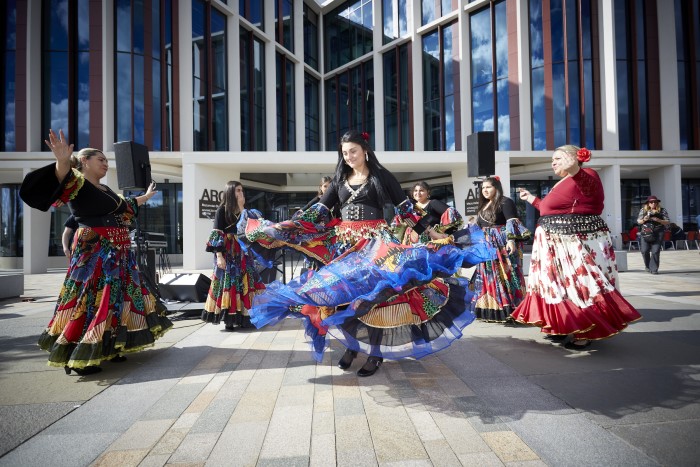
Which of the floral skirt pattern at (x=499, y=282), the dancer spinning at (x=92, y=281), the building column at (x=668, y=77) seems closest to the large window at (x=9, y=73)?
the dancer spinning at (x=92, y=281)

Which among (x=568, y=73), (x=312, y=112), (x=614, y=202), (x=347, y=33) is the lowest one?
(x=614, y=202)

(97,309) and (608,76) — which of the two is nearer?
(97,309)

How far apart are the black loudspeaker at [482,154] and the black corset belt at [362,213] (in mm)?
3852

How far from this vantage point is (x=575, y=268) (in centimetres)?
391

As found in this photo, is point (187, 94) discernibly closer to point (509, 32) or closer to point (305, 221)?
point (509, 32)

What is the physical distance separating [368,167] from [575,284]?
2.23m

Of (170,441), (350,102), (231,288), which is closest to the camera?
(170,441)

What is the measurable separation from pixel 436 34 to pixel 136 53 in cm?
1560

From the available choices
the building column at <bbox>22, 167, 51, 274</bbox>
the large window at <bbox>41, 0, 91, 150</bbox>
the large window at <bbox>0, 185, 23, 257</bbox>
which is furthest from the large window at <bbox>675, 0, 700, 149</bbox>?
the large window at <bbox>0, 185, 23, 257</bbox>

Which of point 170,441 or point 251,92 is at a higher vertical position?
point 251,92

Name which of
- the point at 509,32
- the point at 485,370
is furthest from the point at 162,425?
the point at 509,32

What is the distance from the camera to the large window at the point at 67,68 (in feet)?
56.1

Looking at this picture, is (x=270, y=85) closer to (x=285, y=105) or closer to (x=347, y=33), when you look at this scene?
(x=285, y=105)

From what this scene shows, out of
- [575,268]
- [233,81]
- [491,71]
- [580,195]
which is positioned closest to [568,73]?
[491,71]
